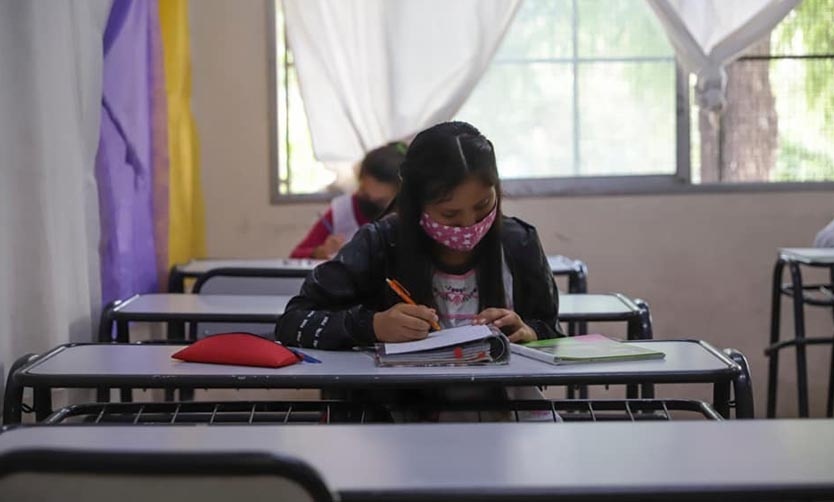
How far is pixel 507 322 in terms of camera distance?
6.50 feet

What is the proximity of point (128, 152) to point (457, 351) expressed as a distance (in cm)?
149

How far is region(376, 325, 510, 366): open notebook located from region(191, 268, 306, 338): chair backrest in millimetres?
1028

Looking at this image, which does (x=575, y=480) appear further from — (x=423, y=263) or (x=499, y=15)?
(x=499, y=15)

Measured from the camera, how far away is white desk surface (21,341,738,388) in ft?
5.64

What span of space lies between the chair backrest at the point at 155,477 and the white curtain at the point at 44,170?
3.98 ft

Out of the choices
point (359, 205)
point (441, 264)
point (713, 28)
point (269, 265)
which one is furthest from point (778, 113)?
point (441, 264)

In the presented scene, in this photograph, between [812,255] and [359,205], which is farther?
[359,205]

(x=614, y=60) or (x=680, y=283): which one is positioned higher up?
(x=614, y=60)

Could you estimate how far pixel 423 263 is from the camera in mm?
2098

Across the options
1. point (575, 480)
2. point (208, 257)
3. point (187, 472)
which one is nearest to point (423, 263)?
point (575, 480)

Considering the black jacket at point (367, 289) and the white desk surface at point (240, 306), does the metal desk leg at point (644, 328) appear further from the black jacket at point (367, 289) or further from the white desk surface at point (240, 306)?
the black jacket at point (367, 289)

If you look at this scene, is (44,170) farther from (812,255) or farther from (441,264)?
(812,255)

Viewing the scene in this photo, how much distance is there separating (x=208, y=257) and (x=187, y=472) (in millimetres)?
3303

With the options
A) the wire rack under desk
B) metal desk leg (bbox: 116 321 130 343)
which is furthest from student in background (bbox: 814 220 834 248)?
metal desk leg (bbox: 116 321 130 343)
